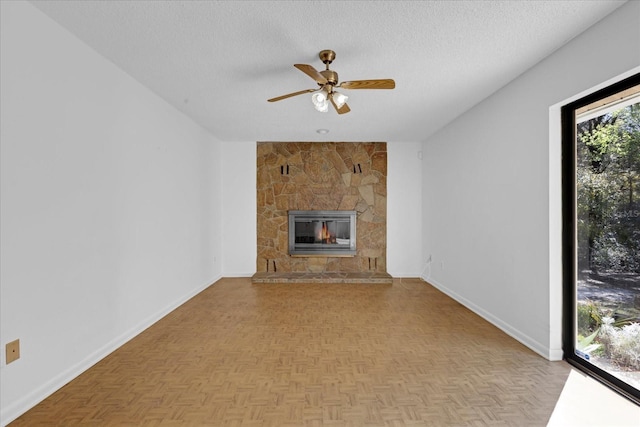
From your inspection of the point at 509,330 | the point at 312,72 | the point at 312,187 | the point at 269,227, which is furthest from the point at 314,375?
the point at 312,187

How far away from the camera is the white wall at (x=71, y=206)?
1938 millimetres

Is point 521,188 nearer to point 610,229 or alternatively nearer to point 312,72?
point 610,229


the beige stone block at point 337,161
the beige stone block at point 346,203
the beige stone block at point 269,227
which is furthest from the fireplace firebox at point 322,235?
the beige stone block at point 337,161

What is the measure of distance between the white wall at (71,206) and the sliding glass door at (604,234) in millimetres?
3695

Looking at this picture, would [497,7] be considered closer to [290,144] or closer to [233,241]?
[290,144]

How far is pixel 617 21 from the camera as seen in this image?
6.78 feet

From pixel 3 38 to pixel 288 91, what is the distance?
213 cm

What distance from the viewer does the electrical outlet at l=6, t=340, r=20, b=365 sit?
1.88 metres

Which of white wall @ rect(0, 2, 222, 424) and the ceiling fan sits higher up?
the ceiling fan

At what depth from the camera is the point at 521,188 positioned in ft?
10.0

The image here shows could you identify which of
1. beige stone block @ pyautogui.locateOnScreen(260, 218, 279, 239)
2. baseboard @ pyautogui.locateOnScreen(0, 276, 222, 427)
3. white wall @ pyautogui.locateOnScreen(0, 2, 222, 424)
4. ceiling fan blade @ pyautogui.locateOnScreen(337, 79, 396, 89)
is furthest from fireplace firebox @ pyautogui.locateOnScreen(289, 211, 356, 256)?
ceiling fan blade @ pyautogui.locateOnScreen(337, 79, 396, 89)

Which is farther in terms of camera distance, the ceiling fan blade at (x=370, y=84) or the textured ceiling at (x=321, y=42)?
the ceiling fan blade at (x=370, y=84)

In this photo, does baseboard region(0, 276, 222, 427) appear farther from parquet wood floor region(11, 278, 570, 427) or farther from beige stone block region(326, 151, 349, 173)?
beige stone block region(326, 151, 349, 173)

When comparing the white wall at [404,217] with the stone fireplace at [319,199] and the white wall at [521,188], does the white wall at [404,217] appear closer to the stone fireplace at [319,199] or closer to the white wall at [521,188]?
the stone fireplace at [319,199]
